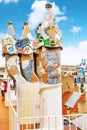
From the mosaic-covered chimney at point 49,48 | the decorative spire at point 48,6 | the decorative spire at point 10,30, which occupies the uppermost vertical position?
the decorative spire at point 10,30

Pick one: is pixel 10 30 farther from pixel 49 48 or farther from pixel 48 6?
pixel 49 48

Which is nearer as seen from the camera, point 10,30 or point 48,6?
point 48,6

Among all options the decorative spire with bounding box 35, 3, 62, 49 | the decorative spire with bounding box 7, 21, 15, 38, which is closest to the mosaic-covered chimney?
the decorative spire with bounding box 35, 3, 62, 49

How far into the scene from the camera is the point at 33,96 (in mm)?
4582

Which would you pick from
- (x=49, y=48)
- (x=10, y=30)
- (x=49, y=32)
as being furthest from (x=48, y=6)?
(x=10, y=30)

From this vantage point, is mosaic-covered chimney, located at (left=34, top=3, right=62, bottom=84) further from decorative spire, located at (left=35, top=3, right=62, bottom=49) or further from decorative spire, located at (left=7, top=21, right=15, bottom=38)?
decorative spire, located at (left=7, top=21, right=15, bottom=38)

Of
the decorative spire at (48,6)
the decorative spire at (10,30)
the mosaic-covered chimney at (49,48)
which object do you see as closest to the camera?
the mosaic-covered chimney at (49,48)

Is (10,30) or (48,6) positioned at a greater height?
(10,30)

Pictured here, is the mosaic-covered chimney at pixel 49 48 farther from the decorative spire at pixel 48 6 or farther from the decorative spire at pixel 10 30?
the decorative spire at pixel 10 30

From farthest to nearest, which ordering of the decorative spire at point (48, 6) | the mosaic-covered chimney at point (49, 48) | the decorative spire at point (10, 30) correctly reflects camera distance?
the decorative spire at point (10, 30) < the decorative spire at point (48, 6) < the mosaic-covered chimney at point (49, 48)

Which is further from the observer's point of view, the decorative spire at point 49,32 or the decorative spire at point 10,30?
the decorative spire at point 10,30

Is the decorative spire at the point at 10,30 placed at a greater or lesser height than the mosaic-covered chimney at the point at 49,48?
greater

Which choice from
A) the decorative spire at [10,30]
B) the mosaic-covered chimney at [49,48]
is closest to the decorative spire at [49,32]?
the mosaic-covered chimney at [49,48]

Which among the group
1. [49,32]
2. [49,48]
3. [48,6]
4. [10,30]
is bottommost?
[49,48]
